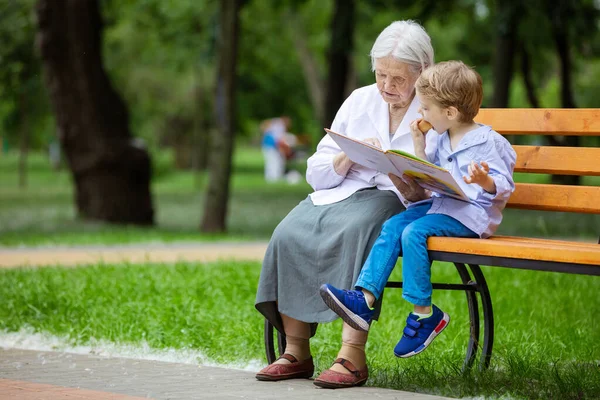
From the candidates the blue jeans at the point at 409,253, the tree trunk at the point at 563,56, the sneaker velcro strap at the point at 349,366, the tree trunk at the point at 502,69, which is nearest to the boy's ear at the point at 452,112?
the blue jeans at the point at 409,253

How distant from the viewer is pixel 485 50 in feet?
107

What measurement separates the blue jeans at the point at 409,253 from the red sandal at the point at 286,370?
65 cm

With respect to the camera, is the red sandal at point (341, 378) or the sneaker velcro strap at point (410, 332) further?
the red sandal at point (341, 378)

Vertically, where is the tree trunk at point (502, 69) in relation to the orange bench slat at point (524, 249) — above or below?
above

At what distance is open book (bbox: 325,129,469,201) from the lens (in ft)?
13.8

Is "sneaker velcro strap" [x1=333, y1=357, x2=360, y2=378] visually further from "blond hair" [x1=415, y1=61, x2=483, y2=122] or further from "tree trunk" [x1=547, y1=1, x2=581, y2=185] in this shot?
"tree trunk" [x1=547, y1=1, x2=581, y2=185]

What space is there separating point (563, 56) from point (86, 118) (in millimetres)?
11412

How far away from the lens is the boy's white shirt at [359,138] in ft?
16.0

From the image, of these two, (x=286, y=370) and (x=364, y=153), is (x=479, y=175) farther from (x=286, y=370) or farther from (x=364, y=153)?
(x=286, y=370)

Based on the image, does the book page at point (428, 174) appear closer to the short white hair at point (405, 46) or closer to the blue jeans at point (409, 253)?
the blue jeans at point (409, 253)

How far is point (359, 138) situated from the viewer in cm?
497

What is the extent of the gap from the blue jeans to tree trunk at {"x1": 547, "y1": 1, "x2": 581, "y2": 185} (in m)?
11.2

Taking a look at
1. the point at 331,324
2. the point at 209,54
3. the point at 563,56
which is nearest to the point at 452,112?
the point at 331,324

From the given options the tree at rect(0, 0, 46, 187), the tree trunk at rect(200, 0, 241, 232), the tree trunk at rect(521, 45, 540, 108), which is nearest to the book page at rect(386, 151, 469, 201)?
the tree trunk at rect(200, 0, 241, 232)
